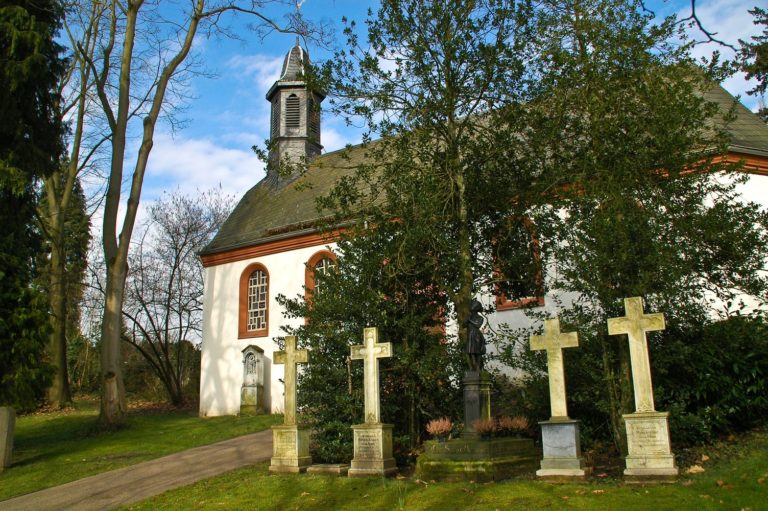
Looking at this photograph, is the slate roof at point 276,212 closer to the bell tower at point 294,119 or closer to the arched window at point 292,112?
the bell tower at point 294,119

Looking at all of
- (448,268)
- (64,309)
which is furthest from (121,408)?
(448,268)

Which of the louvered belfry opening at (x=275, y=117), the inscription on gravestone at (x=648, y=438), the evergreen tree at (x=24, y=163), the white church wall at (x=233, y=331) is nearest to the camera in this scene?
the inscription on gravestone at (x=648, y=438)

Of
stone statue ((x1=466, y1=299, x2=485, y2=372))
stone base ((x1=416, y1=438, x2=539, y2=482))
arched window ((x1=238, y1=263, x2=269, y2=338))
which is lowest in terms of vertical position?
stone base ((x1=416, y1=438, x2=539, y2=482))

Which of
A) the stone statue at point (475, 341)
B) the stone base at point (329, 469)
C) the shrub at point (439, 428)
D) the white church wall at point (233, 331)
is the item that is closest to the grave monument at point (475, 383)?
the stone statue at point (475, 341)

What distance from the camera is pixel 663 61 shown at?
1216cm

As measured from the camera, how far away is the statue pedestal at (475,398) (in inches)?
402

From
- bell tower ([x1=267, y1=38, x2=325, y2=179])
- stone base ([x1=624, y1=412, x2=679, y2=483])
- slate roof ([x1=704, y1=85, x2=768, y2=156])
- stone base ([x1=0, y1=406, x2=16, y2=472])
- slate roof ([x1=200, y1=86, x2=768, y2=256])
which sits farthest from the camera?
bell tower ([x1=267, y1=38, x2=325, y2=179])

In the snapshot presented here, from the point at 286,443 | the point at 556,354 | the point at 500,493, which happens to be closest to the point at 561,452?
the point at 500,493

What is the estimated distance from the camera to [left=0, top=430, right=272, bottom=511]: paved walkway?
10133 mm

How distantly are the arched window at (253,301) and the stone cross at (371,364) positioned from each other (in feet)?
43.2

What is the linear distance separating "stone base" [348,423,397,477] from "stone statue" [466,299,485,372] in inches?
70.1

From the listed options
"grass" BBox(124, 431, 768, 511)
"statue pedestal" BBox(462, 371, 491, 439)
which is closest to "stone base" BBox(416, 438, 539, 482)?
"grass" BBox(124, 431, 768, 511)

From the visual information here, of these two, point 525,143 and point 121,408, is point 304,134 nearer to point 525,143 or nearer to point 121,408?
point 121,408

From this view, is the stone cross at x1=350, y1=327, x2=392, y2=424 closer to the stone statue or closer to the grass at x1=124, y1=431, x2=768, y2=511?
the grass at x1=124, y1=431, x2=768, y2=511
